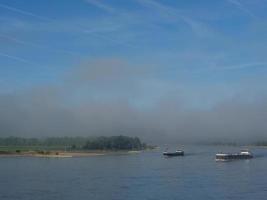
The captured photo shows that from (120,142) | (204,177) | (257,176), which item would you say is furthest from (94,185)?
(120,142)

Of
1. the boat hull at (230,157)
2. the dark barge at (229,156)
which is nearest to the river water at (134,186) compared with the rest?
the boat hull at (230,157)

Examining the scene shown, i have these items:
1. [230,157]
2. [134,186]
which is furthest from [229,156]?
[134,186]

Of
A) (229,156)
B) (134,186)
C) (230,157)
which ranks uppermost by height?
(229,156)

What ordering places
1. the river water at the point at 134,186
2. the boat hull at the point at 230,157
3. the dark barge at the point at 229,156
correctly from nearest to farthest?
Answer: the river water at the point at 134,186 → the boat hull at the point at 230,157 → the dark barge at the point at 229,156

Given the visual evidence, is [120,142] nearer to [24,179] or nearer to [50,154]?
[50,154]

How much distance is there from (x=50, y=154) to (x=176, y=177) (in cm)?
7167

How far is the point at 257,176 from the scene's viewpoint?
5378 cm

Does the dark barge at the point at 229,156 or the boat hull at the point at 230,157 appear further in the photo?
the dark barge at the point at 229,156

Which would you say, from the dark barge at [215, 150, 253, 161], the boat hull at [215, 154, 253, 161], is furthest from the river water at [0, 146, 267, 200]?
the dark barge at [215, 150, 253, 161]

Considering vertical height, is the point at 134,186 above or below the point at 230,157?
below

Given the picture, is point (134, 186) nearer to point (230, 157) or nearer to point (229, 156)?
point (229, 156)

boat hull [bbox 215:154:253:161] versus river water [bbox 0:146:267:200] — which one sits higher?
boat hull [bbox 215:154:253:161]

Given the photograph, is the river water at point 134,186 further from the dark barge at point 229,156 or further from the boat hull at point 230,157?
the dark barge at point 229,156

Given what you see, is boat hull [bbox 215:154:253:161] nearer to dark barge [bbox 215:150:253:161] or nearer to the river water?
dark barge [bbox 215:150:253:161]
